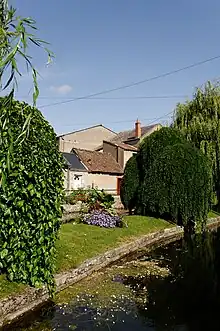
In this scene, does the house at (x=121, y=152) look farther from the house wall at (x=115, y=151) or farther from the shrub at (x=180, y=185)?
the shrub at (x=180, y=185)

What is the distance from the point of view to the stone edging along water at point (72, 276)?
629 cm

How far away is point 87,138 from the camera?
1734 inches

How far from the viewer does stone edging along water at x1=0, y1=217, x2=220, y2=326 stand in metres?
6.29

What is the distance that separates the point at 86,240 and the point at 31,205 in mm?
5211

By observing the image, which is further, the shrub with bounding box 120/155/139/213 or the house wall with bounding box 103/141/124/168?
the house wall with bounding box 103/141/124/168

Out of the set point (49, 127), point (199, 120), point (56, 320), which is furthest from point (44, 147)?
point (199, 120)

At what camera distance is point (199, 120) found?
25344mm

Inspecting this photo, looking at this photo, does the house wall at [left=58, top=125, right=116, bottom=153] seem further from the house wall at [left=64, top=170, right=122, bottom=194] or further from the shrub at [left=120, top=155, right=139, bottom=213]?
the shrub at [left=120, top=155, right=139, bottom=213]

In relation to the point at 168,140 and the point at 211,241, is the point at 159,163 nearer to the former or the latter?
the point at 168,140

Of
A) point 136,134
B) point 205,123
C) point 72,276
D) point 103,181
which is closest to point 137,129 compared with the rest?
point 136,134

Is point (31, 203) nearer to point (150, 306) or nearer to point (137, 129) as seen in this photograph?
point (150, 306)

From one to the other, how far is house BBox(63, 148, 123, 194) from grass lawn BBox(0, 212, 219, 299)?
14312 millimetres

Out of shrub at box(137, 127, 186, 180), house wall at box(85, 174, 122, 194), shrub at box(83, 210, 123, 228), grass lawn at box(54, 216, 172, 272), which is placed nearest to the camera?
grass lawn at box(54, 216, 172, 272)

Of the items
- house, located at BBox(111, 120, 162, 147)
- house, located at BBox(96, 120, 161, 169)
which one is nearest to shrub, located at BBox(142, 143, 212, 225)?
house, located at BBox(96, 120, 161, 169)
